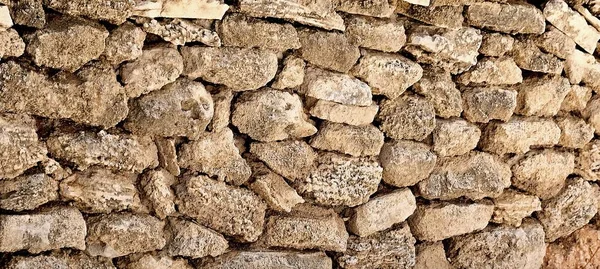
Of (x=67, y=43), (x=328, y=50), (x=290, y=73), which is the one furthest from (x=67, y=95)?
(x=328, y=50)

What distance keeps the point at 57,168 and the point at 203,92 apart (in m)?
0.46

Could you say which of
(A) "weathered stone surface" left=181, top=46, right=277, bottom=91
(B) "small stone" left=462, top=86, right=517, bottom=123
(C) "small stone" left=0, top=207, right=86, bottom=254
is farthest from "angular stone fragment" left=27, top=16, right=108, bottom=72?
(B) "small stone" left=462, top=86, right=517, bottom=123

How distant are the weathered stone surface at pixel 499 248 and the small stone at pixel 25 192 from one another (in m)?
1.53

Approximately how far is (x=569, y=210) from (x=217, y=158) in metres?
1.58

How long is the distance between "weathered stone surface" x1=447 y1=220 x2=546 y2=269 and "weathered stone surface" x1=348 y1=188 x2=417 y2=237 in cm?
30

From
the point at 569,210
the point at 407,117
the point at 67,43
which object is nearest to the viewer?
the point at 67,43

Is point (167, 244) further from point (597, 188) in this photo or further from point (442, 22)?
point (597, 188)

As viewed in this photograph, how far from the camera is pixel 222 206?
254cm

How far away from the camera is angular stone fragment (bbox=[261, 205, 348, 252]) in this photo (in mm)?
2652

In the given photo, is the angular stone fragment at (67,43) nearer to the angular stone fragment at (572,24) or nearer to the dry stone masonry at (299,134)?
the dry stone masonry at (299,134)

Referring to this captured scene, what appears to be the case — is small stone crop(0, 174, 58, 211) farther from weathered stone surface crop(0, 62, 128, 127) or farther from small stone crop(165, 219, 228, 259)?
small stone crop(165, 219, 228, 259)

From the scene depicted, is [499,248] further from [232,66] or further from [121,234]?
[121,234]

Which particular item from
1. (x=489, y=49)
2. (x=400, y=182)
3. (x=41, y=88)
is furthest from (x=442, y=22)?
(x=41, y=88)

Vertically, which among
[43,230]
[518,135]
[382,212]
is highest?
[43,230]
